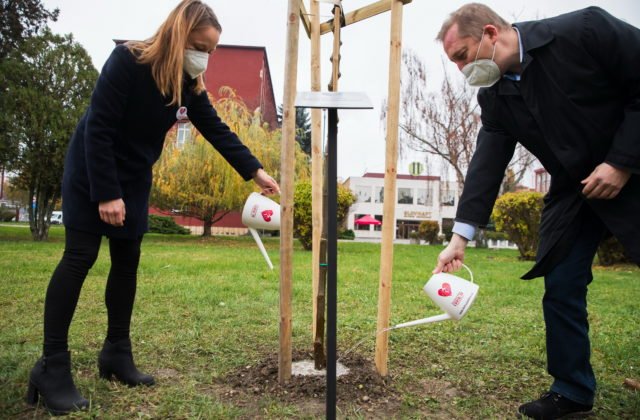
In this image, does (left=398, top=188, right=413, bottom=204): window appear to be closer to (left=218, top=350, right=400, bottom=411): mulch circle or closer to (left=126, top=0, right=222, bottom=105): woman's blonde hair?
(left=218, top=350, right=400, bottom=411): mulch circle

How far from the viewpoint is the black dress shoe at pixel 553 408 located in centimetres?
183

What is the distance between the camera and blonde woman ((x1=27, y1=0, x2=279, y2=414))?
177 cm

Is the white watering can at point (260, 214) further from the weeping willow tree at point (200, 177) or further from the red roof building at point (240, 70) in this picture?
the red roof building at point (240, 70)

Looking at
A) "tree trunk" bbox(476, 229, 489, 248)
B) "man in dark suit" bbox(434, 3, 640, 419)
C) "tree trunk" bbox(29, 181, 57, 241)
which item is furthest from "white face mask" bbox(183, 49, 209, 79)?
"tree trunk" bbox(476, 229, 489, 248)

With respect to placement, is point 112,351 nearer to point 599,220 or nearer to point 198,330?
point 198,330

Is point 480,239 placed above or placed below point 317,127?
below

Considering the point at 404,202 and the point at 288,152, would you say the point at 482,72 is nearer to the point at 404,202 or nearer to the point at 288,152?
the point at 288,152

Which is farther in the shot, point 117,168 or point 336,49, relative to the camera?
point 336,49

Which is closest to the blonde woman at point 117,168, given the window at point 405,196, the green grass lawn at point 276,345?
the green grass lawn at point 276,345

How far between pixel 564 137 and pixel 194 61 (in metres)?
1.45

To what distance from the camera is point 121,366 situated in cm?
206

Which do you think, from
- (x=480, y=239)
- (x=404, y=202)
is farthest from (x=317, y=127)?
(x=404, y=202)

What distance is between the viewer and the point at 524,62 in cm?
168

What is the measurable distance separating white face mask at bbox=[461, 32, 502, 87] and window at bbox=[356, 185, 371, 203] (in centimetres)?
3733
